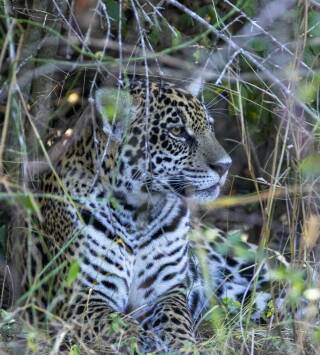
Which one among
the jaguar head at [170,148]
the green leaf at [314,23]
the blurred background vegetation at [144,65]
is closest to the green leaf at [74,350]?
the blurred background vegetation at [144,65]

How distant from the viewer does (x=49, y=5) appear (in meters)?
6.91

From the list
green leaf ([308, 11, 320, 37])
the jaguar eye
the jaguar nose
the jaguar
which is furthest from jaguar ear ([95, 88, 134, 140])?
green leaf ([308, 11, 320, 37])

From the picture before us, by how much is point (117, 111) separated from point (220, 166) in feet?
2.52

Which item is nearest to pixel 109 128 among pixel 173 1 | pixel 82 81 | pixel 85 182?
pixel 85 182

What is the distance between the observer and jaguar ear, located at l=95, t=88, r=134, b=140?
6.11 metres

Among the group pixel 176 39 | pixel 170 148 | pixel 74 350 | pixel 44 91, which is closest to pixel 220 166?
pixel 170 148

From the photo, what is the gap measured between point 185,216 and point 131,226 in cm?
44

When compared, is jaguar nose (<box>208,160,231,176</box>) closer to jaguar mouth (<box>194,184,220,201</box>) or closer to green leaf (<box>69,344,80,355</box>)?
jaguar mouth (<box>194,184,220,201</box>)

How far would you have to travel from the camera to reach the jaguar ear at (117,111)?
6109 millimetres

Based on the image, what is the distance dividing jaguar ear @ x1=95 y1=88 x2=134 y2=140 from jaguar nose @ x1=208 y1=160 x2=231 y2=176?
61 centimetres

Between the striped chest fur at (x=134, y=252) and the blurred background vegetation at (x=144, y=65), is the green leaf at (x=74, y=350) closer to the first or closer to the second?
the striped chest fur at (x=134, y=252)

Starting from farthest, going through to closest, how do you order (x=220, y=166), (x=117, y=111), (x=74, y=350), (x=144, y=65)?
1. (x=144, y=65)
2. (x=220, y=166)
3. (x=117, y=111)
4. (x=74, y=350)

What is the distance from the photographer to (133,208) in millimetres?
6488

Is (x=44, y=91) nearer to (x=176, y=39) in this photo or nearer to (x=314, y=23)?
(x=176, y=39)
